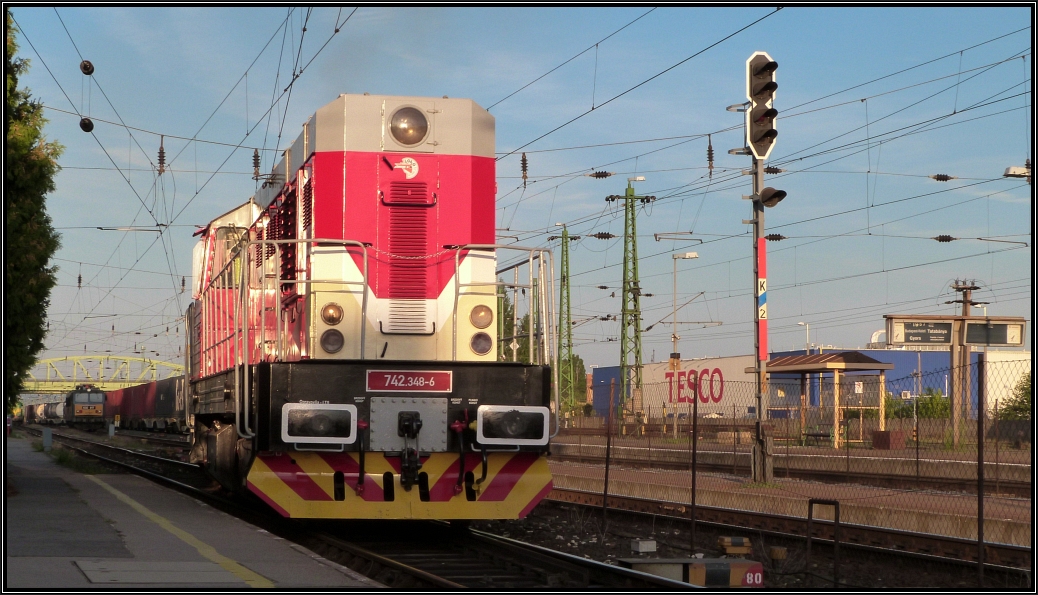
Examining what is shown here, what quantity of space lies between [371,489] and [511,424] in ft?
4.58

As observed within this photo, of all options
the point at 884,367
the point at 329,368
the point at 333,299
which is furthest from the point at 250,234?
the point at 884,367

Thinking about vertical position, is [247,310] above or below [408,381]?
above

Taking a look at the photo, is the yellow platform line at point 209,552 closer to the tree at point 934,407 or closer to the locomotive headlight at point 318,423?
the locomotive headlight at point 318,423

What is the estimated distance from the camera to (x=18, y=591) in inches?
262

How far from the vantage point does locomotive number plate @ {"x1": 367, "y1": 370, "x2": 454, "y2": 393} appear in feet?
31.6

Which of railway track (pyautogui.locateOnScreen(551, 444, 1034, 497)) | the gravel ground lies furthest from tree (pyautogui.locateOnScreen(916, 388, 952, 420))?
the gravel ground

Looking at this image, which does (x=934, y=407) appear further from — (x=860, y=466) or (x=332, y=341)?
(x=332, y=341)

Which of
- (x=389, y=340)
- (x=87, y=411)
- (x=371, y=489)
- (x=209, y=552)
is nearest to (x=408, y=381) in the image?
(x=389, y=340)

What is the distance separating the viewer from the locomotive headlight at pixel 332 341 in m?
10.1

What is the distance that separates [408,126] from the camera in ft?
35.0

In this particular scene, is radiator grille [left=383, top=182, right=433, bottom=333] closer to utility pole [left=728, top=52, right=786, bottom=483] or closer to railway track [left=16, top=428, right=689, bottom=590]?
railway track [left=16, top=428, right=689, bottom=590]

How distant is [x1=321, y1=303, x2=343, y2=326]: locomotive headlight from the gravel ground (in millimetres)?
3108

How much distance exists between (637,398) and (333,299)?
24.9 metres

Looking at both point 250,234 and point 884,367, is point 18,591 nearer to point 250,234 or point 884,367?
point 250,234
